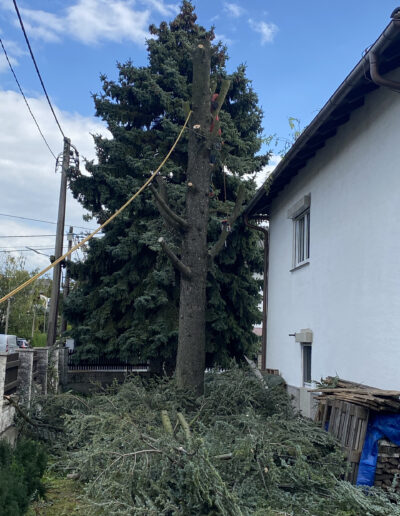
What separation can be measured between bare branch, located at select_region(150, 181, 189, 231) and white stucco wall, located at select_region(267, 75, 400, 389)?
2.09m

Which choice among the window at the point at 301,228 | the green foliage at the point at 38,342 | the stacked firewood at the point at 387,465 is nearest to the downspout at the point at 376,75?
the window at the point at 301,228

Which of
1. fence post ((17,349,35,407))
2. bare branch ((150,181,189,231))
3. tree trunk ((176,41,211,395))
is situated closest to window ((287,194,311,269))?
tree trunk ((176,41,211,395))

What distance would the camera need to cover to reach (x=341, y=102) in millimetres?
5734

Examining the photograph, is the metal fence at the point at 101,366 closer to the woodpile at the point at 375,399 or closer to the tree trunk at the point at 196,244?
the tree trunk at the point at 196,244

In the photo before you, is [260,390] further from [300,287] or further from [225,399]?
[300,287]

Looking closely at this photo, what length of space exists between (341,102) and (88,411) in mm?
4921

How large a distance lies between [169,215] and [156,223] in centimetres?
573

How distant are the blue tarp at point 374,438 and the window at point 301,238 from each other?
Result: 4159mm

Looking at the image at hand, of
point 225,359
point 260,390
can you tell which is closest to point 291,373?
point 260,390

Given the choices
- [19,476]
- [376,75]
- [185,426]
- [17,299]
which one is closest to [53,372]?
[185,426]

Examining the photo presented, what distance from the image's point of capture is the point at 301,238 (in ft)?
29.6

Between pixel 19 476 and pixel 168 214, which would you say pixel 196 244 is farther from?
pixel 19 476

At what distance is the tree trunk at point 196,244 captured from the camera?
6.84 metres

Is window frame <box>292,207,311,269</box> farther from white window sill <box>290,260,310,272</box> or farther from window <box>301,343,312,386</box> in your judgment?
window <box>301,343,312,386</box>
